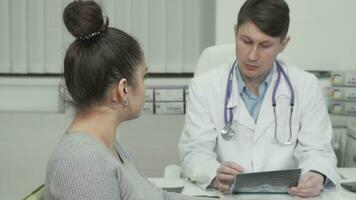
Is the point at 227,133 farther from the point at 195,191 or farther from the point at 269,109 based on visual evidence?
the point at 195,191

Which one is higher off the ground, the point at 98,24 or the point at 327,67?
the point at 98,24

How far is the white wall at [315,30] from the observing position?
102 inches

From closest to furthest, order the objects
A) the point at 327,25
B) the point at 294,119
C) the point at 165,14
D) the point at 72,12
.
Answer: the point at 72,12
the point at 294,119
the point at 327,25
the point at 165,14

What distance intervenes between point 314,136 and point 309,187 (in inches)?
11.1

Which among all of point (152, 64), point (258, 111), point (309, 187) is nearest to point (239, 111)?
point (258, 111)

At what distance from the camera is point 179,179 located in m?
1.78

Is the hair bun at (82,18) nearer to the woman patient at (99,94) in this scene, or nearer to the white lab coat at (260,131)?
the woman patient at (99,94)

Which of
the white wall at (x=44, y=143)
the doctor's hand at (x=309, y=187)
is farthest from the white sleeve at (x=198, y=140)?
the white wall at (x=44, y=143)

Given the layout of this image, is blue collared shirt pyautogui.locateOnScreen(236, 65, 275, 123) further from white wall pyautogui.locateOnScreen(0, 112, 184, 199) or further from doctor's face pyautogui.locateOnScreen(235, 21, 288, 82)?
white wall pyautogui.locateOnScreen(0, 112, 184, 199)

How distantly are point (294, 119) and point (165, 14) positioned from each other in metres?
1.18

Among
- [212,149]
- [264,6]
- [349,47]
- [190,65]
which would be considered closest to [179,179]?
[212,149]

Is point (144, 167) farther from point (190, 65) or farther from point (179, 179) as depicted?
point (179, 179)

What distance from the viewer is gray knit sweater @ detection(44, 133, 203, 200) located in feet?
3.29

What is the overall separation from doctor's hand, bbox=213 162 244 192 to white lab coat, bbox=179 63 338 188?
14 cm
